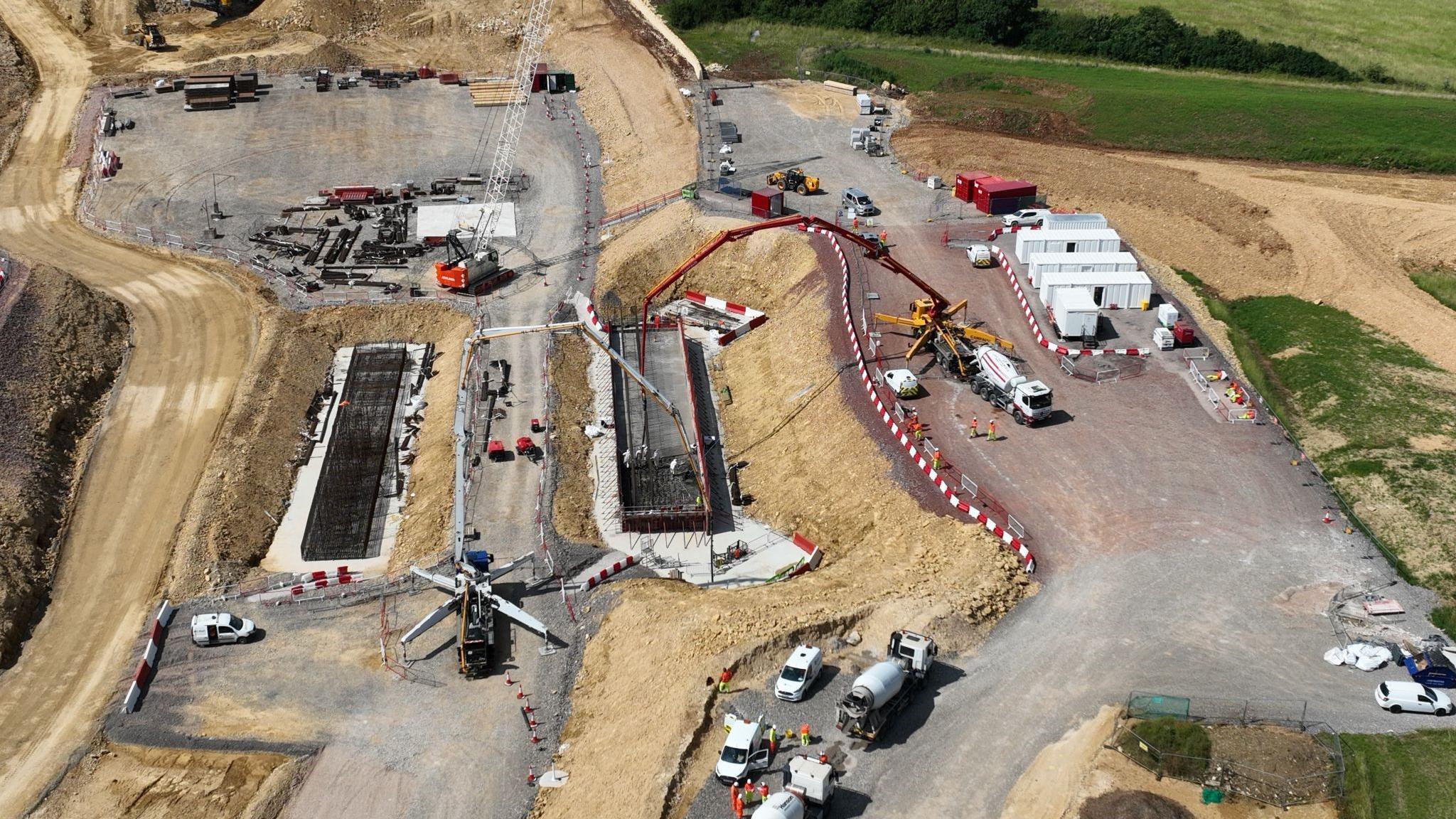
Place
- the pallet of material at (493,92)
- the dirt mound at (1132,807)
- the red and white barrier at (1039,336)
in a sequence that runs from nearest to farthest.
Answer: the dirt mound at (1132,807), the red and white barrier at (1039,336), the pallet of material at (493,92)

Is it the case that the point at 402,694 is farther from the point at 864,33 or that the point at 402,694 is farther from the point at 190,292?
the point at 864,33

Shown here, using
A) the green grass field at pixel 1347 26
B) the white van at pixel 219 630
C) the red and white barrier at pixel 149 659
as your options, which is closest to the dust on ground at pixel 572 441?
the white van at pixel 219 630

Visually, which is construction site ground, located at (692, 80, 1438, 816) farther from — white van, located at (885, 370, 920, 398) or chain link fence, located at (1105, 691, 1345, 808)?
chain link fence, located at (1105, 691, 1345, 808)

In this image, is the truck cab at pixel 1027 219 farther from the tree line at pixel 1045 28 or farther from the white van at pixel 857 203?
the tree line at pixel 1045 28

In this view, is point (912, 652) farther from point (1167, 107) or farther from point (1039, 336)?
point (1167, 107)

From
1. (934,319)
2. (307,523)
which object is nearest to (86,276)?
(307,523)

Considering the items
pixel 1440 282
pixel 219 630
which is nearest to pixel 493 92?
pixel 219 630
